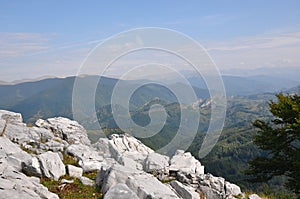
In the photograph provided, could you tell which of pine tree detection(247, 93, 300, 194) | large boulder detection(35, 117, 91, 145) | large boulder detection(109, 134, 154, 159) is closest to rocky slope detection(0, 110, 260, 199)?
large boulder detection(35, 117, 91, 145)

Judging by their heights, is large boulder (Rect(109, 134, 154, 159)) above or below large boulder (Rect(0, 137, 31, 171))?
below

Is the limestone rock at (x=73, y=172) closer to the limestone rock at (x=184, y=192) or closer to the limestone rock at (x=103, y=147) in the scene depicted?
the limestone rock at (x=184, y=192)

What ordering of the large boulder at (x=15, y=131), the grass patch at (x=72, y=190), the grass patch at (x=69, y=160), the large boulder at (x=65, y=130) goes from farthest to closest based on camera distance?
the large boulder at (x=65, y=130)
the large boulder at (x=15, y=131)
the grass patch at (x=69, y=160)
the grass patch at (x=72, y=190)

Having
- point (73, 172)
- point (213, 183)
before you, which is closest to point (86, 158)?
point (73, 172)

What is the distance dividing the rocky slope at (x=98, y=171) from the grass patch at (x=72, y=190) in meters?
0.41

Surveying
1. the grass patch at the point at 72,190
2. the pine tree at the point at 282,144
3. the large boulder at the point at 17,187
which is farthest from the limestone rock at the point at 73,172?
the pine tree at the point at 282,144

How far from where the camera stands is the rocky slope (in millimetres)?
13555

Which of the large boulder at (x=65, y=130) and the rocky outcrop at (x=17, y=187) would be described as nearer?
the rocky outcrop at (x=17, y=187)

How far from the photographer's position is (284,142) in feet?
101

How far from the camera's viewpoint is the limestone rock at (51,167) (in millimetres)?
16875

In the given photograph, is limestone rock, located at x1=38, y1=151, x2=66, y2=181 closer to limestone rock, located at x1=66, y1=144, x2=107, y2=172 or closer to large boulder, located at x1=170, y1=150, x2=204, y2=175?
limestone rock, located at x1=66, y1=144, x2=107, y2=172

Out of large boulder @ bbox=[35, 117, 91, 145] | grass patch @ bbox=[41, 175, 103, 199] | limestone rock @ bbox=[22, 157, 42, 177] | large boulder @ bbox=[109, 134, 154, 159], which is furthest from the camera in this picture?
large boulder @ bbox=[109, 134, 154, 159]

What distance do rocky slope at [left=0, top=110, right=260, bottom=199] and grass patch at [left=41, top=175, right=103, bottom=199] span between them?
1.35 feet

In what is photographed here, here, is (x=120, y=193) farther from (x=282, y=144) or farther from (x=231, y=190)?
(x=282, y=144)
